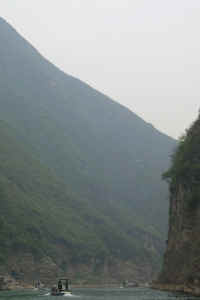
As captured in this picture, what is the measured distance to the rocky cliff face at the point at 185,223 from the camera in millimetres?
82000

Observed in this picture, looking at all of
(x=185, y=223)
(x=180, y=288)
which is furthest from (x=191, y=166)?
(x=180, y=288)

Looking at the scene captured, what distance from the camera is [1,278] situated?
15138 centimetres

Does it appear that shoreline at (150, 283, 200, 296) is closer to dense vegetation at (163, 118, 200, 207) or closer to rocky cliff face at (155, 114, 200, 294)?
rocky cliff face at (155, 114, 200, 294)

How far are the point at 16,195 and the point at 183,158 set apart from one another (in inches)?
3962

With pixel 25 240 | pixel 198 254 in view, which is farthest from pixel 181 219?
pixel 25 240

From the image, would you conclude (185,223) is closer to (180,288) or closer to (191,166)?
(191,166)

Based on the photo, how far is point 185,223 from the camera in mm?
96000

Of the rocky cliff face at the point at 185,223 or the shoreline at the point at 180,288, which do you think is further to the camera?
the rocky cliff face at the point at 185,223

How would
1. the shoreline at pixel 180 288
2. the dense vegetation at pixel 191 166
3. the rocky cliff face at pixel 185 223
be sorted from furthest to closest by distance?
the dense vegetation at pixel 191 166
the rocky cliff face at pixel 185 223
the shoreline at pixel 180 288

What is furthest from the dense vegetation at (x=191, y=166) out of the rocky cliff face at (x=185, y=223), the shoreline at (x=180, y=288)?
the shoreline at (x=180, y=288)

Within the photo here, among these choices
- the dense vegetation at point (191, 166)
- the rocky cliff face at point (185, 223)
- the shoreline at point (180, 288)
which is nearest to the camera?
the shoreline at point (180, 288)

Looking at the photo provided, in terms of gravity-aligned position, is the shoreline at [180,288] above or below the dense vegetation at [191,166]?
below

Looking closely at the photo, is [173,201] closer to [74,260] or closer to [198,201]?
[198,201]

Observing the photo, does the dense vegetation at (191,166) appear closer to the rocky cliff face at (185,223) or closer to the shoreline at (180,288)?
the rocky cliff face at (185,223)
